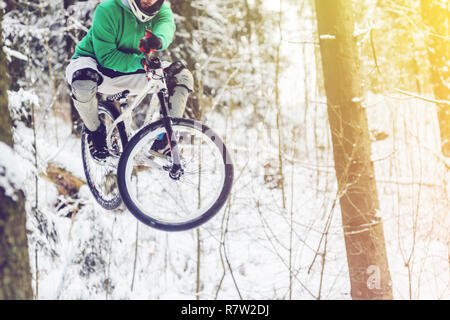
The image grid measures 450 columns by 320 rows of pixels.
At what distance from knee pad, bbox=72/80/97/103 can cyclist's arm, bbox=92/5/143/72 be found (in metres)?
0.15

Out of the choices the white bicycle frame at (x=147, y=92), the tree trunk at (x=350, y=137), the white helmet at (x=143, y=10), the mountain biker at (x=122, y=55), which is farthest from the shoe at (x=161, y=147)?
the tree trunk at (x=350, y=137)

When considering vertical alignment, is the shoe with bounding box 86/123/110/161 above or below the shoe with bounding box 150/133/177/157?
above

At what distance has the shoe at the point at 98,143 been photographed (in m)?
2.61

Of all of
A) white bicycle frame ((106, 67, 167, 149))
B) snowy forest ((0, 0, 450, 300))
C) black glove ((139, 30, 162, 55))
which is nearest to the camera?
black glove ((139, 30, 162, 55))

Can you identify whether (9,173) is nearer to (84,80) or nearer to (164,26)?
(84,80)

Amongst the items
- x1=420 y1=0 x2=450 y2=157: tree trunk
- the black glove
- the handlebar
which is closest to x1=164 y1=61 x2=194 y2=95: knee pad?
the handlebar

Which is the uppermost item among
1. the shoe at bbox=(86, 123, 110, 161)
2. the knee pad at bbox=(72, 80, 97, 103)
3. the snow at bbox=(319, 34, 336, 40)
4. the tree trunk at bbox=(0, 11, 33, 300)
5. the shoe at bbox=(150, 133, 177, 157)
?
the snow at bbox=(319, 34, 336, 40)

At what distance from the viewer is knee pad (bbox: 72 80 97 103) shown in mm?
2363

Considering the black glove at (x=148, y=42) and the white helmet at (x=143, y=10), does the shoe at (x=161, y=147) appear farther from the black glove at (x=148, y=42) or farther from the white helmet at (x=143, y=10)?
the white helmet at (x=143, y=10)

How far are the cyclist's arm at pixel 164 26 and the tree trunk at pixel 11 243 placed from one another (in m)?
1.04

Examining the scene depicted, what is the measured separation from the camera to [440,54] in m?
4.89

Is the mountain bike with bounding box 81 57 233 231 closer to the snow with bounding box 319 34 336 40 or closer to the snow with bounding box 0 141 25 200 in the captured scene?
the snow with bounding box 0 141 25 200

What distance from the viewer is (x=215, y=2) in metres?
4.80
